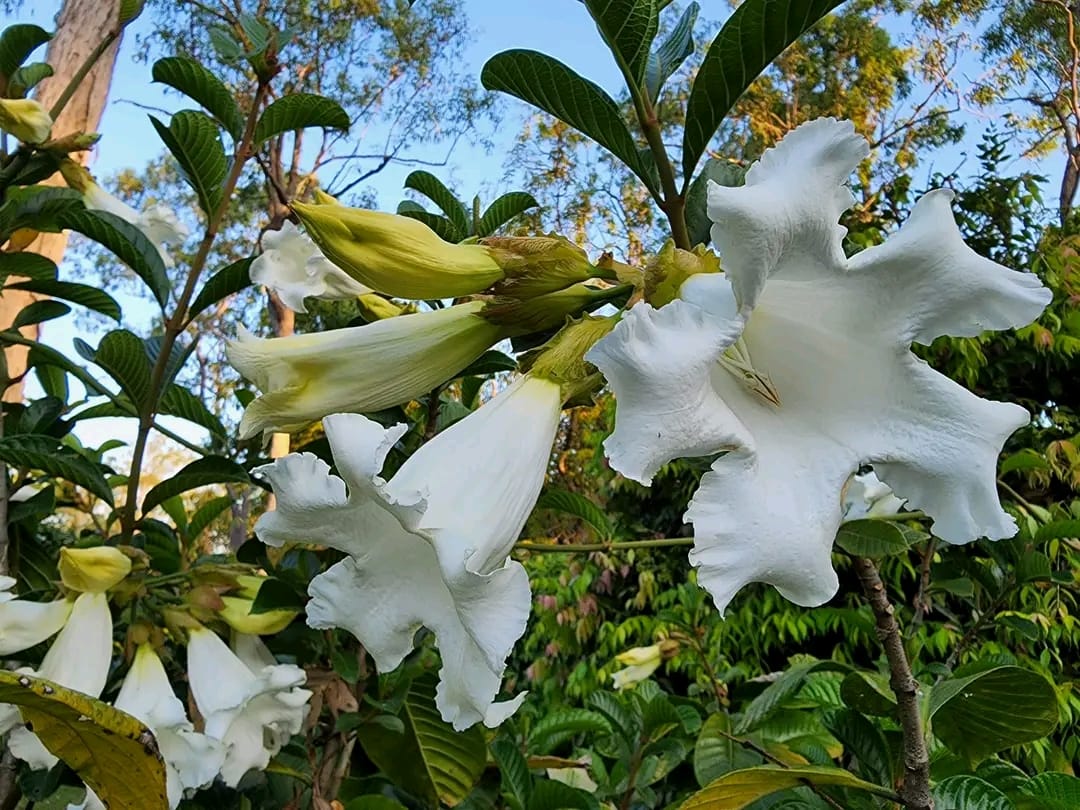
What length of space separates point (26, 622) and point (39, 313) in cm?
44

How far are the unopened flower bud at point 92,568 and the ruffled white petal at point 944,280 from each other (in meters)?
0.69

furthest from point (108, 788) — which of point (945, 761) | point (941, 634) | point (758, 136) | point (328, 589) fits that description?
point (758, 136)

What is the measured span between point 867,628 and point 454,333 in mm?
1367

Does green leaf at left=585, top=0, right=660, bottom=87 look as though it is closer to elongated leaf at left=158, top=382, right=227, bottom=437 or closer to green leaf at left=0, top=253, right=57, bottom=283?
elongated leaf at left=158, top=382, right=227, bottom=437

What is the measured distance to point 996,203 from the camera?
143 inches

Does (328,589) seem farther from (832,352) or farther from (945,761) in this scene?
(945,761)

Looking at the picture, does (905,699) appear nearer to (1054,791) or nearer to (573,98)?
(1054,791)

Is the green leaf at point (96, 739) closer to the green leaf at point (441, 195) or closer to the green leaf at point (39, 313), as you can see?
the green leaf at point (441, 195)

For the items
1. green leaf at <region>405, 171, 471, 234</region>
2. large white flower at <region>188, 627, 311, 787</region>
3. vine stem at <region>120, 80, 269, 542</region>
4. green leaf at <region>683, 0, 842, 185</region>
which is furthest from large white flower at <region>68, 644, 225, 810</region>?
green leaf at <region>683, 0, 842, 185</region>

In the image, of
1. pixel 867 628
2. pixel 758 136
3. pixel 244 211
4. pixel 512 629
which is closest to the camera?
pixel 512 629

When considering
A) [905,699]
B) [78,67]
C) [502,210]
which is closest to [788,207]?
[905,699]

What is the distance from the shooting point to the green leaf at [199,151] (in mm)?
892

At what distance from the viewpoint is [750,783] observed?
0.53 meters

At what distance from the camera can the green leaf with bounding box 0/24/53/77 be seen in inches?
39.5
